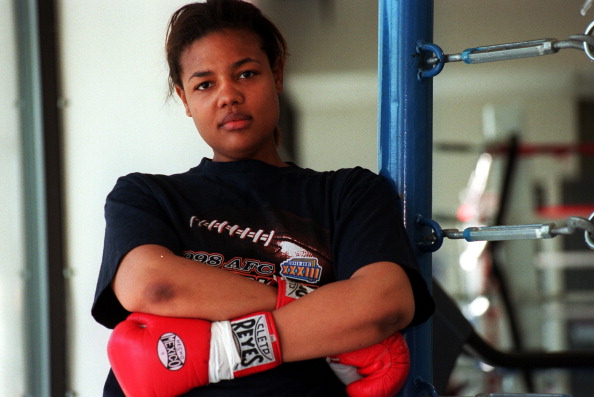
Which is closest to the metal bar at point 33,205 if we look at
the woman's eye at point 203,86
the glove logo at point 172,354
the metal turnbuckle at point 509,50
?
the woman's eye at point 203,86

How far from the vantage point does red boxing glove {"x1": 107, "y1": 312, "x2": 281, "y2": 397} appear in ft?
3.51

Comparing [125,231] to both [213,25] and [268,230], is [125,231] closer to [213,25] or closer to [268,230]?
[268,230]

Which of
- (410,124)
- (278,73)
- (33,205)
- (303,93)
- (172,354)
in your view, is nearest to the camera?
(172,354)

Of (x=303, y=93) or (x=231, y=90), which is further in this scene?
(x=303, y=93)

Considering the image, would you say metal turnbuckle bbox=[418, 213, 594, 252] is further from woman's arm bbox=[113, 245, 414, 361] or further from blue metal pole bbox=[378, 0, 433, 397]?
woman's arm bbox=[113, 245, 414, 361]

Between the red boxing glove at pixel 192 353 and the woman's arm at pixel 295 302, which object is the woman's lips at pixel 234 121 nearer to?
the woman's arm at pixel 295 302

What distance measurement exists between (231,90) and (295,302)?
423 mm

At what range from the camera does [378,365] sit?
3.73ft

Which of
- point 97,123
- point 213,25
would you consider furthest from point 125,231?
point 97,123

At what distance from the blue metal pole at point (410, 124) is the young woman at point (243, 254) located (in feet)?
0.18

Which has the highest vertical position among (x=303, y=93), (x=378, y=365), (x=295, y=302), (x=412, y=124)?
(x=303, y=93)

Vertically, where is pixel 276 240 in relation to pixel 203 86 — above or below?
below

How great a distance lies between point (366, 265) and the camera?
3.76ft

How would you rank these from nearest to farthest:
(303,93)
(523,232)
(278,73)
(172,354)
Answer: (172,354) → (523,232) → (278,73) → (303,93)
